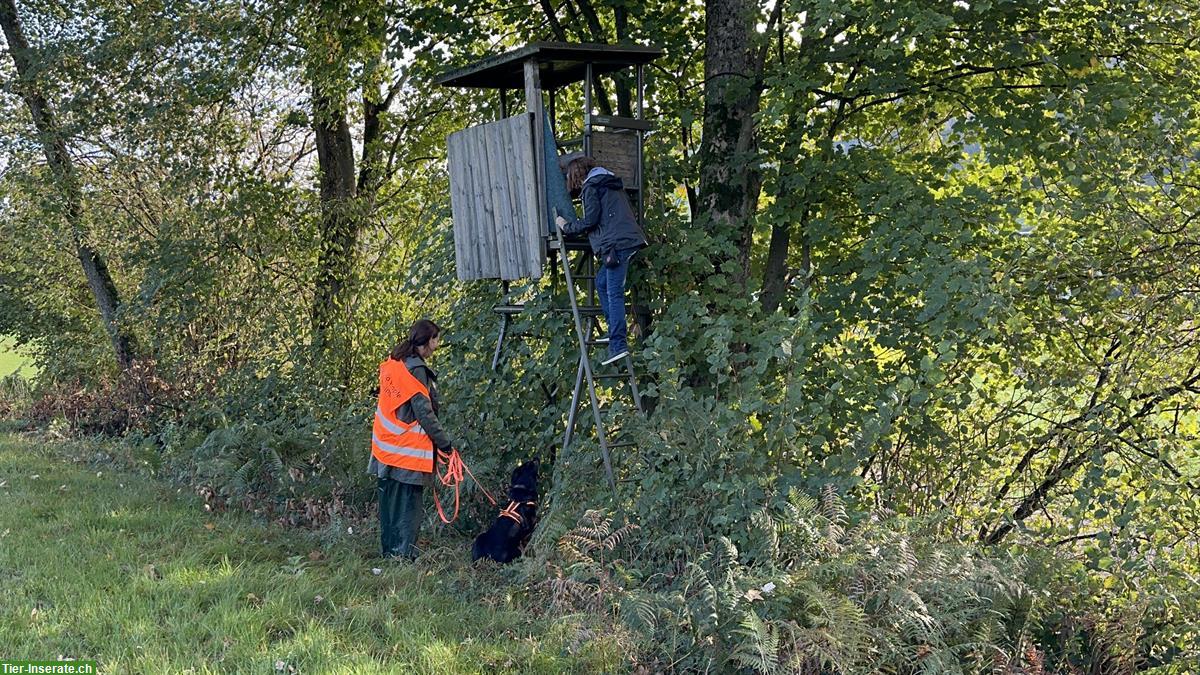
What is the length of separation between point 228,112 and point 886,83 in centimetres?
817

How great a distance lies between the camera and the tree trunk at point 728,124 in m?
8.91

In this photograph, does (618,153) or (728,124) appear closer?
(618,153)

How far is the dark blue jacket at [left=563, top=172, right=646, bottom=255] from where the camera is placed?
6926mm

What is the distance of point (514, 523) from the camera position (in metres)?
6.86

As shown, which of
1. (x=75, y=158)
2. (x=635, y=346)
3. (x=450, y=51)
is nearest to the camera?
(x=635, y=346)

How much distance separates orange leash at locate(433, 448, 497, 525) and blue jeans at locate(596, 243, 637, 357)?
4.57 ft

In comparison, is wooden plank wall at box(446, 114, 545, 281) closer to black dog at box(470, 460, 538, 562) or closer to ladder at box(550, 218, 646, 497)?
ladder at box(550, 218, 646, 497)

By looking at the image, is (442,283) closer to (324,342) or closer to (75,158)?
(324,342)

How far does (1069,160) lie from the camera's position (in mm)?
7293

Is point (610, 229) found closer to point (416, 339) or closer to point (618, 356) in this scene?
point (618, 356)

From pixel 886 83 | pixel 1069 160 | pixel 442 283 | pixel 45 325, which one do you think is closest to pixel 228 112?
pixel 442 283

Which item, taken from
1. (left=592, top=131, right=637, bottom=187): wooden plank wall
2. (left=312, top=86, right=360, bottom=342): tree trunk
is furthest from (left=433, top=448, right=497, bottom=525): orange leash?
(left=312, top=86, right=360, bottom=342): tree trunk

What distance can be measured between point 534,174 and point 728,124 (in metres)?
2.63

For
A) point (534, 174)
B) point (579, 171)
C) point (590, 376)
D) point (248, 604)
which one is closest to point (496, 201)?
point (534, 174)
